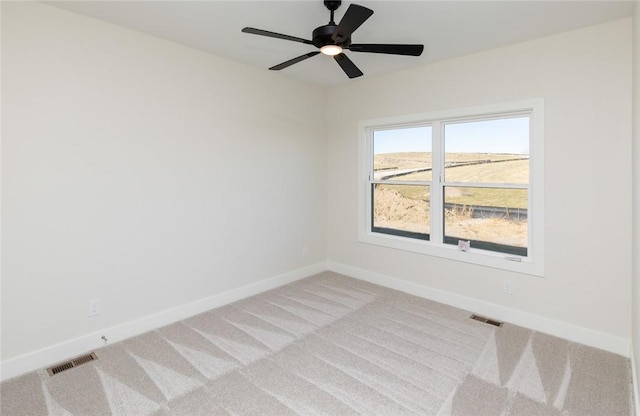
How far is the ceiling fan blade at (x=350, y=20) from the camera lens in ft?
6.34

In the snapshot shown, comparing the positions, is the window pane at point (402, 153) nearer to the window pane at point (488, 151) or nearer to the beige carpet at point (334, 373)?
the window pane at point (488, 151)

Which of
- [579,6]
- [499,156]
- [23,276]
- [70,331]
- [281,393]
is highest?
[579,6]

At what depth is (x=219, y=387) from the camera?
89.7 inches

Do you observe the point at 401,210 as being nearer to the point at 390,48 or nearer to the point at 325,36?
the point at 390,48

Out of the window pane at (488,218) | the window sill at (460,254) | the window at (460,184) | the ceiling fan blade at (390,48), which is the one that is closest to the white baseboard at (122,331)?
the window sill at (460,254)

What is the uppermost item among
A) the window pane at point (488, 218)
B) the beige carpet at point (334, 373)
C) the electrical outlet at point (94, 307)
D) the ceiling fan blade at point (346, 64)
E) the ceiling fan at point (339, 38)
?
the ceiling fan at point (339, 38)

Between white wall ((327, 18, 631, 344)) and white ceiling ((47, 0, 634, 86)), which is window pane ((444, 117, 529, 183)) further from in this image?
white ceiling ((47, 0, 634, 86))

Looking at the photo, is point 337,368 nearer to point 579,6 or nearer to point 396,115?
point 396,115

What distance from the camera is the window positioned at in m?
3.19

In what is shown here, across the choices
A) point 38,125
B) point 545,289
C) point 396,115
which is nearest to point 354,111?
point 396,115

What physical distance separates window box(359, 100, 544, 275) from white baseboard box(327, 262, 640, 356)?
408 mm

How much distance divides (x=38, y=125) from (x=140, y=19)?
1088 millimetres

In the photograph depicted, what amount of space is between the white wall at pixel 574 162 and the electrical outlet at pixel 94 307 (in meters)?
3.32

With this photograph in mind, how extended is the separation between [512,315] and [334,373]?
1885mm
